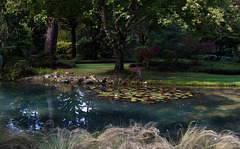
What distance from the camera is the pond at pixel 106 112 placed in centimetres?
472

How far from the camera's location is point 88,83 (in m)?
10.5

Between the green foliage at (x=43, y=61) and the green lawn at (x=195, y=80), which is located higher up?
the green foliage at (x=43, y=61)

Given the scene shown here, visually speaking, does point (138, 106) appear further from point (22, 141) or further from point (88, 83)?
point (88, 83)

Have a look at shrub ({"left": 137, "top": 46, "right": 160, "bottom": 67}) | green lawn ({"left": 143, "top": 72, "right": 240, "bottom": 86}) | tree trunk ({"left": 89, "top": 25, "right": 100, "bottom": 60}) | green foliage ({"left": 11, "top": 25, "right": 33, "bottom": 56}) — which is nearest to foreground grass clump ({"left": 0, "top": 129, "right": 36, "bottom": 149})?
green lawn ({"left": 143, "top": 72, "right": 240, "bottom": 86})

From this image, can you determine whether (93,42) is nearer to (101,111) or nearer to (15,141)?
(101,111)

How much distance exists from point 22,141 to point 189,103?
5.16 metres

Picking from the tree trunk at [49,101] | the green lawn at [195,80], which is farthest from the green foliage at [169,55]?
the tree trunk at [49,101]

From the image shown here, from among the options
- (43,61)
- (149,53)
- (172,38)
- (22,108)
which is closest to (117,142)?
(22,108)

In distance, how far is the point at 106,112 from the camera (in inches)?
221

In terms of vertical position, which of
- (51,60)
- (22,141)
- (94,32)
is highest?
(94,32)

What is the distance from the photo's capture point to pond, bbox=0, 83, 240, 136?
186 inches

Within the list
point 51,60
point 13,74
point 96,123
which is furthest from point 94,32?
point 96,123

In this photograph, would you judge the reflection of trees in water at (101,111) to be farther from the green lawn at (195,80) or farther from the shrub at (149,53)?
the shrub at (149,53)

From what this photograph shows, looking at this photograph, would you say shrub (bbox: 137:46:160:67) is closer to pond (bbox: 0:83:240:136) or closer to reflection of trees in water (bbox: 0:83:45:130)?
pond (bbox: 0:83:240:136)
